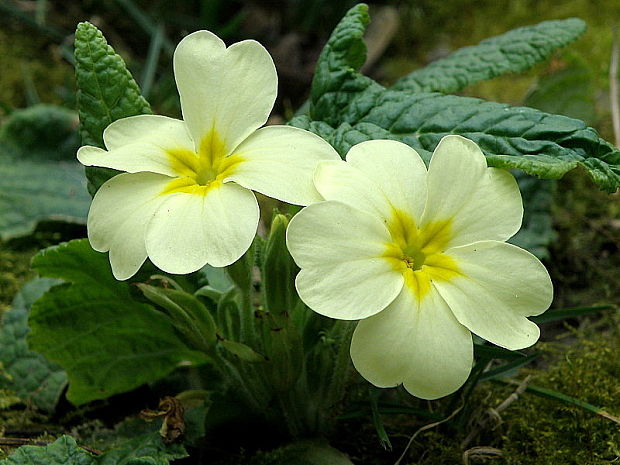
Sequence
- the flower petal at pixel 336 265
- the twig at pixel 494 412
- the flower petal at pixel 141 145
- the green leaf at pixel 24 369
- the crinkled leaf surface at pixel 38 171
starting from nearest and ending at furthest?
the flower petal at pixel 336 265 < the flower petal at pixel 141 145 < the twig at pixel 494 412 < the green leaf at pixel 24 369 < the crinkled leaf surface at pixel 38 171

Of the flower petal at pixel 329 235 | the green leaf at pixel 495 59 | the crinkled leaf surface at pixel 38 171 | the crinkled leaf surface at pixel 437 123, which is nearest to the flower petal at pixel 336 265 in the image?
the flower petal at pixel 329 235

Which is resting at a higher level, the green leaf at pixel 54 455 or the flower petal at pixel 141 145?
the flower petal at pixel 141 145

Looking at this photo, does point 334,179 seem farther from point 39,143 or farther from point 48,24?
point 48,24

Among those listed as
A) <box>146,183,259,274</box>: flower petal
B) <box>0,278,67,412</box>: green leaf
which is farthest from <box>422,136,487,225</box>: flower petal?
<box>0,278,67,412</box>: green leaf

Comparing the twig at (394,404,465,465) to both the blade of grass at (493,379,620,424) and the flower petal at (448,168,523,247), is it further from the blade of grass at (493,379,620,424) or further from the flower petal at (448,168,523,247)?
the flower petal at (448,168,523,247)

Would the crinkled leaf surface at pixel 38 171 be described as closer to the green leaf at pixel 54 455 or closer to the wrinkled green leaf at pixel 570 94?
the green leaf at pixel 54 455

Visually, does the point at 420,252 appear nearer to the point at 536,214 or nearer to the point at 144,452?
the point at 144,452
